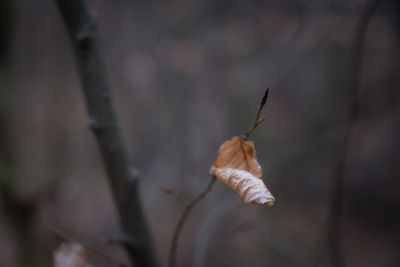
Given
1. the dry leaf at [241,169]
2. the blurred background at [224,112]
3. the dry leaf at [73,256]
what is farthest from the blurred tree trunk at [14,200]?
the dry leaf at [241,169]

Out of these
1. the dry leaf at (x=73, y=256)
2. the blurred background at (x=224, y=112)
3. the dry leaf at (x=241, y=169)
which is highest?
the dry leaf at (x=241, y=169)

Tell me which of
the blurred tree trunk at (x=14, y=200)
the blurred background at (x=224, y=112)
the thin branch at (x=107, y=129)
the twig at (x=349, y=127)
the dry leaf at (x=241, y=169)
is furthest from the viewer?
the blurred background at (x=224, y=112)

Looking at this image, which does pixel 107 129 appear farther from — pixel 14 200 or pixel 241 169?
pixel 14 200

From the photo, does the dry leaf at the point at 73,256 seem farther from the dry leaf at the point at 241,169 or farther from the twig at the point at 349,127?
the twig at the point at 349,127

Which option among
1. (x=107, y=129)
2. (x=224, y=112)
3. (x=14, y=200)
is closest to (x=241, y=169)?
(x=107, y=129)

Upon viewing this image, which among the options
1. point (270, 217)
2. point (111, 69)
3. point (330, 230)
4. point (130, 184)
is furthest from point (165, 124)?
point (130, 184)

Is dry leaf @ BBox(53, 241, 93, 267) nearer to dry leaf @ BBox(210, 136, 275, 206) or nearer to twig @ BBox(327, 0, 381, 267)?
dry leaf @ BBox(210, 136, 275, 206)
